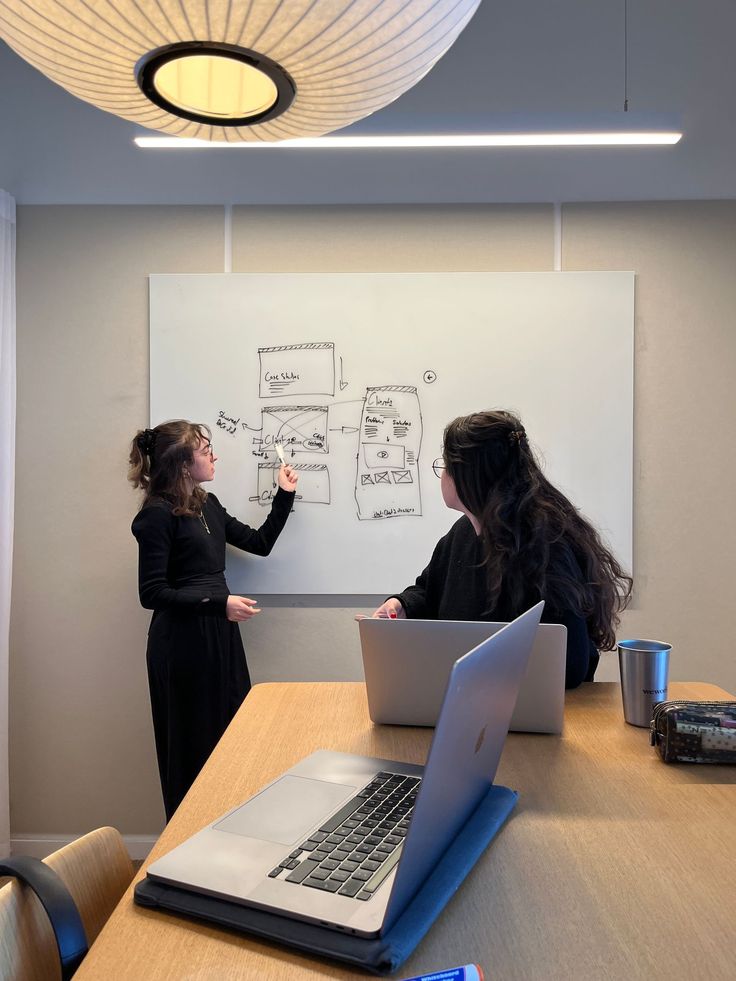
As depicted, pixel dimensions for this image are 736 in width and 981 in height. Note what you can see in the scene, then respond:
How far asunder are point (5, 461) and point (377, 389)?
1536 mm

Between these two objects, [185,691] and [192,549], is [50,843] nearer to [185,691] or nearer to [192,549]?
[185,691]

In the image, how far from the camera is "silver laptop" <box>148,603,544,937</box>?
786 millimetres

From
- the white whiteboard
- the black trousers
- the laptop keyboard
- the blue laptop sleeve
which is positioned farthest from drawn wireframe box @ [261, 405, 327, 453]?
the blue laptop sleeve

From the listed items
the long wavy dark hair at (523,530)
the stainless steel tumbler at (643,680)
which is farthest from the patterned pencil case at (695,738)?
the long wavy dark hair at (523,530)

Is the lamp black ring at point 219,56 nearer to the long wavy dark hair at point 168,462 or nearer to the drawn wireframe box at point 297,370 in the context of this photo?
the long wavy dark hair at point 168,462

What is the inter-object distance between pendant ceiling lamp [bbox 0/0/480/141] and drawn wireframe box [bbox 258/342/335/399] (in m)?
2.03

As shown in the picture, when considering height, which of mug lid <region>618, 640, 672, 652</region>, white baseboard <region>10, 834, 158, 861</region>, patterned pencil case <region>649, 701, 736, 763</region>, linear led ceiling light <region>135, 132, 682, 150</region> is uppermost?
linear led ceiling light <region>135, 132, 682, 150</region>

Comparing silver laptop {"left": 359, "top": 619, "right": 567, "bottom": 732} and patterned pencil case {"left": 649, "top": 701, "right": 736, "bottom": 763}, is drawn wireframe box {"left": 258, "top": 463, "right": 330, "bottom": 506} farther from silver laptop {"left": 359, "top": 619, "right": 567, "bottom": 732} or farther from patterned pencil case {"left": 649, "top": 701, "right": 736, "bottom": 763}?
patterned pencil case {"left": 649, "top": 701, "right": 736, "bottom": 763}

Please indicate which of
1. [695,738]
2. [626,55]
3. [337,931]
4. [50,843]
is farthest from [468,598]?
[50,843]

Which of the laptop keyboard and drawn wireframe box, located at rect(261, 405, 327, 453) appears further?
drawn wireframe box, located at rect(261, 405, 327, 453)

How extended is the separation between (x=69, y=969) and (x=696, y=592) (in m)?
2.92

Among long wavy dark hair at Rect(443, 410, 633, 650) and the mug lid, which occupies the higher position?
long wavy dark hair at Rect(443, 410, 633, 650)

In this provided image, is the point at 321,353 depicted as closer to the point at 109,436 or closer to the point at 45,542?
the point at 109,436

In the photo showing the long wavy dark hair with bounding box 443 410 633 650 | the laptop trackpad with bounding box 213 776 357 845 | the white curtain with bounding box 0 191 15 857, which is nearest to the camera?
the laptop trackpad with bounding box 213 776 357 845
